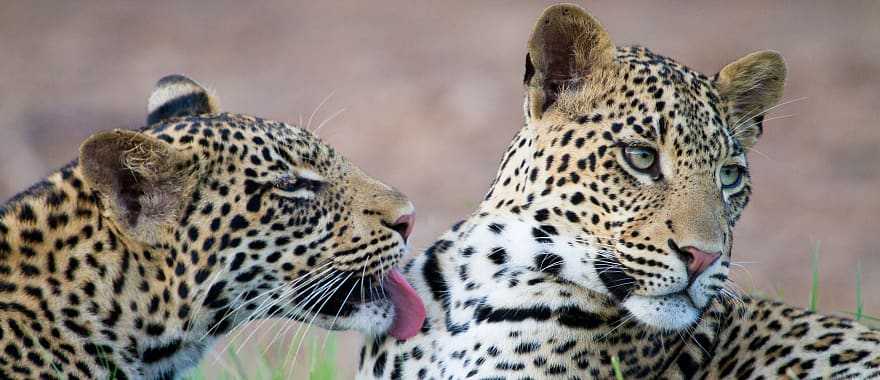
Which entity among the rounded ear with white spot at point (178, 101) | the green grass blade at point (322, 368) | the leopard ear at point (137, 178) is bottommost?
the green grass blade at point (322, 368)

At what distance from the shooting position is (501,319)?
615cm

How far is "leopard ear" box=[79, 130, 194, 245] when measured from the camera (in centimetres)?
565

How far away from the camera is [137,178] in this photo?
5.86 m

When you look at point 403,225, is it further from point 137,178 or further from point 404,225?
point 137,178

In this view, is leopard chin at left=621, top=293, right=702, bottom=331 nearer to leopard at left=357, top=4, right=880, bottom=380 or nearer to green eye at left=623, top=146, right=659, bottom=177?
leopard at left=357, top=4, right=880, bottom=380

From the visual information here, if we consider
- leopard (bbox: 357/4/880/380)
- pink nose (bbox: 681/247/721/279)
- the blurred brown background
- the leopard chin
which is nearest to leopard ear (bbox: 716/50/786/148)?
leopard (bbox: 357/4/880/380)

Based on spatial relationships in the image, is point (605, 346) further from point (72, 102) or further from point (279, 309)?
point (72, 102)

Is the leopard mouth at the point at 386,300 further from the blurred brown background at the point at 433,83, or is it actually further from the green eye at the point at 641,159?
the blurred brown background at the point at 433,83

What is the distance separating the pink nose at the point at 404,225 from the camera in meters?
6.48

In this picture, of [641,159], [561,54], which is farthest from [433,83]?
[641,159]

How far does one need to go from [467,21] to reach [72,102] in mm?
7636

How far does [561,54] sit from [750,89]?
3.61ft

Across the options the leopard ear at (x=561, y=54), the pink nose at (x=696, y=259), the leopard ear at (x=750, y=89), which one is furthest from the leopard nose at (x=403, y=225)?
the leopard ear at (x=750, y=89)

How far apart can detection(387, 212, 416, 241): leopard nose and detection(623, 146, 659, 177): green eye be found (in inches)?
49.5
